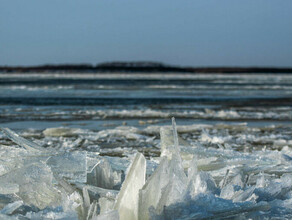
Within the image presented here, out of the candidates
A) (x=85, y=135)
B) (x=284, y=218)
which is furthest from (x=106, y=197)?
(x=85, y=135)

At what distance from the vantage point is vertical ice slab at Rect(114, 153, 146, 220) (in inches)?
91.6

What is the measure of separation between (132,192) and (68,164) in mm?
1164

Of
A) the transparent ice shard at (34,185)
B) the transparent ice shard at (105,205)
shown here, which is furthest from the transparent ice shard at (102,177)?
the transparent ice shard at (105,205)

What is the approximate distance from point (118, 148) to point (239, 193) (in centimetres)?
332

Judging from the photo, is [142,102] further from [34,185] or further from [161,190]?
[161,190]

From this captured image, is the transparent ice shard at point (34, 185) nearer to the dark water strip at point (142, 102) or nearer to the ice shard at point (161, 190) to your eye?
the ice shard at point (161, 190)

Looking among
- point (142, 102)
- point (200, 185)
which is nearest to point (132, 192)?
point (200, 185)

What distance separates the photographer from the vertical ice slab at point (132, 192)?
233cm

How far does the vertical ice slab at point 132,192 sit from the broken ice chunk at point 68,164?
0.96m

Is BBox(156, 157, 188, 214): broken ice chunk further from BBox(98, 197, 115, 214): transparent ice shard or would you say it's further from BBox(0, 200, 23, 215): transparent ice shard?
BBox(0, 200, 23, 215): transparent ice shard

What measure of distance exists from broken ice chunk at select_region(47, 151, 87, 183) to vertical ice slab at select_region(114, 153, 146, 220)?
37.8 inches

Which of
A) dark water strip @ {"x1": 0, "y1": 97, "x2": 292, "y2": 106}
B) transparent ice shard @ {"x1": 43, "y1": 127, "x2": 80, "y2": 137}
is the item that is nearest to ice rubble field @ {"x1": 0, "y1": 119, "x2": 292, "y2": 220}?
transparent ice shard @ {"x1": 43, "y1": 127, "x2": 80, "y2": 137}

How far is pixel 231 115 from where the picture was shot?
→ 1063 centimetres

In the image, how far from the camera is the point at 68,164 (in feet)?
11.3
